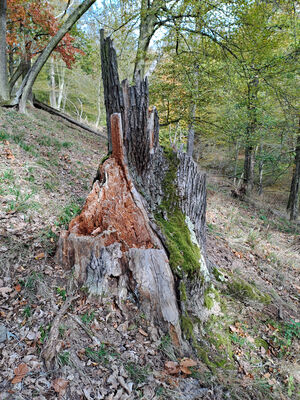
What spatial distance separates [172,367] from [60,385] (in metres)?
0.96

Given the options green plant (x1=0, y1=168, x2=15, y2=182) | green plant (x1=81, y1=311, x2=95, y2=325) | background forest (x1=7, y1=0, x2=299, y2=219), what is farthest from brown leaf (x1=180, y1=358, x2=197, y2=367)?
background forest (x1=7, y1=0, x2=299, y2=219)

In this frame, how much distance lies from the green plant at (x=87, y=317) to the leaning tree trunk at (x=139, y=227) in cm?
20

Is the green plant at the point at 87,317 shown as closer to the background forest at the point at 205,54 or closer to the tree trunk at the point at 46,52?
the background forest at the point at 205,54

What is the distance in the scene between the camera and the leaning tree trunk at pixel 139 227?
2.41m

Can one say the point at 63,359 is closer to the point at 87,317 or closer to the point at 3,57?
the point at 87,317

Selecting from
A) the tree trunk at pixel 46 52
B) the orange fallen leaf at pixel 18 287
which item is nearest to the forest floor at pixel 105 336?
the orange fallen leaf at pixel 18 287

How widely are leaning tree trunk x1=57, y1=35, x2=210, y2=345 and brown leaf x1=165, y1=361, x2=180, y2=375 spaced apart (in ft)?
0.65

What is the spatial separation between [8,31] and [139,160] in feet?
39.5

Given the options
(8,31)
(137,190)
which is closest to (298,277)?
(137,190)

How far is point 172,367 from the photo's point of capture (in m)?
2.11

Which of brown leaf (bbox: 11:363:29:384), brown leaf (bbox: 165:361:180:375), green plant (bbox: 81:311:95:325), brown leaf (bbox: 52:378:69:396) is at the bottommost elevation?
brown leaf (bbox: 165:361:180:375)

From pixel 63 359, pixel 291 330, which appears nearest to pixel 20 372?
pixel 63 359

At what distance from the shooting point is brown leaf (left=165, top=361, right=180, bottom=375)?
6.79 ft

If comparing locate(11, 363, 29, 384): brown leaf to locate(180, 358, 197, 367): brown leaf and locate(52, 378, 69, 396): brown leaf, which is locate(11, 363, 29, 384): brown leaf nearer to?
locate(52, 378, 69, 396): brown leaf
